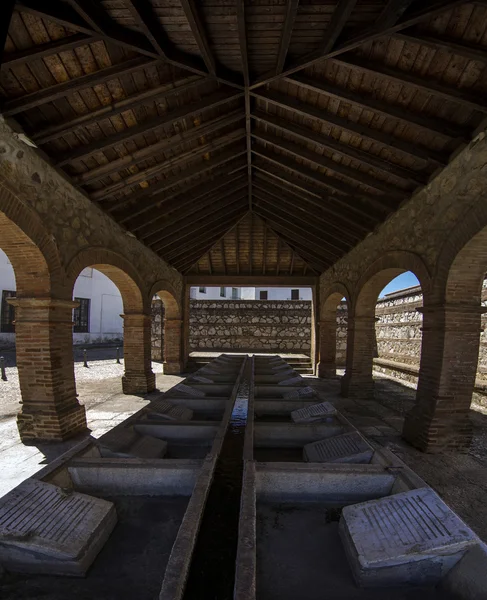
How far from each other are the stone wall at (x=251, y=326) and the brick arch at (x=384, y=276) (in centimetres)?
957

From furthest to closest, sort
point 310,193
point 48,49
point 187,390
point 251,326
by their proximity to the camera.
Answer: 1. point 251,326
2. point 310,193
3. point 187,390
4. point 48,49

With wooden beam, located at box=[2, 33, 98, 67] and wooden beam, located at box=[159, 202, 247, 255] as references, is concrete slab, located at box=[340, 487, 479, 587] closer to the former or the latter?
wooden beam, located at box=[2, 33, 98, 67]

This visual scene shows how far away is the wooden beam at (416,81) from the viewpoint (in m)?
3.66

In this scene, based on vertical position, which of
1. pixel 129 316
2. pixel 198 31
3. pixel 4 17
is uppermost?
pixel 198 31

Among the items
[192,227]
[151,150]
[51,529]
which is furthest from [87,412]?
[192,227]

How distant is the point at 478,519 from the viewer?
10.5 feet

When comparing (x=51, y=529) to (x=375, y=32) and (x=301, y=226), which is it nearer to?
(x=375, y=32)

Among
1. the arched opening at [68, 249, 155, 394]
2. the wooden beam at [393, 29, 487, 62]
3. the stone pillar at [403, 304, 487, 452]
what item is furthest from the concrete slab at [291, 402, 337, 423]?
the wooden beam at [393, 29, 487, 62]

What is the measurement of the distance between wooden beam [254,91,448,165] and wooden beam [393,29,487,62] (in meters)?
1.41

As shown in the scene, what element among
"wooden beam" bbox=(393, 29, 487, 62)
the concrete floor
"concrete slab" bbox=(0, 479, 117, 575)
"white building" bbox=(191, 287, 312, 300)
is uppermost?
"wooden beam" bbox=(393, 29, 487, 62)

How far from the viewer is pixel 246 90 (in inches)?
175

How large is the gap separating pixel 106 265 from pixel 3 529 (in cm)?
538

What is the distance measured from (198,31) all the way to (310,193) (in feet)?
13.9

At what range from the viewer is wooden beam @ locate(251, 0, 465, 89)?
A: 291 cm
